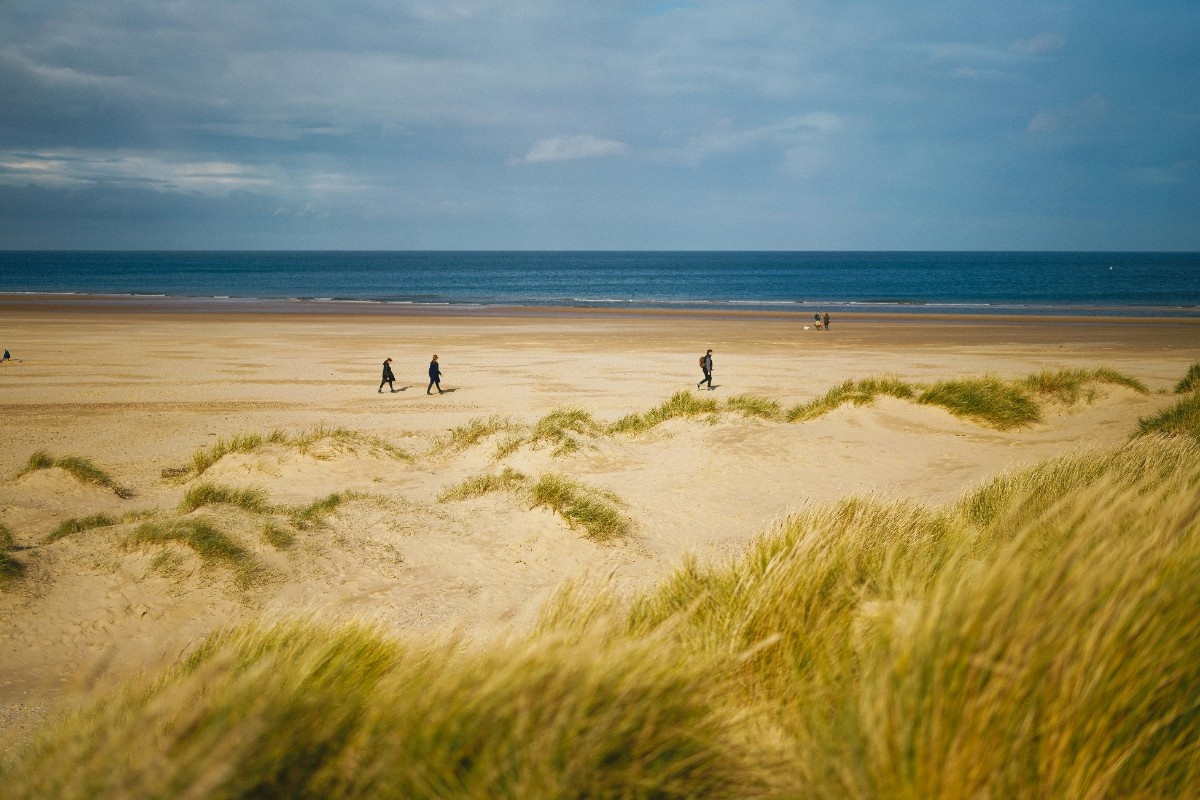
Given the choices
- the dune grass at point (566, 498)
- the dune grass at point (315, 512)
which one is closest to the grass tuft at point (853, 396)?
the dune grass at point (566, 498)

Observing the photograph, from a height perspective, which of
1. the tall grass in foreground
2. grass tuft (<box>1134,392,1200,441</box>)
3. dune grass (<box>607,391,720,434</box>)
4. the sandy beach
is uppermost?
the tall grass in foreground

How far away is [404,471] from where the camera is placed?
43.2 ft

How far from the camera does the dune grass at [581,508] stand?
9.63 metres

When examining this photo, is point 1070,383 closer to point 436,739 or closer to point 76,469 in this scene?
point 436,739

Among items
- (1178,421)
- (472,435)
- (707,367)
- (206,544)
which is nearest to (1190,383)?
(1178,421)

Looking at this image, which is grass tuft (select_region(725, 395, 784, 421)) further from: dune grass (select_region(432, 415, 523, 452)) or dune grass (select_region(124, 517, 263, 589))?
dune grass (select_region(124, 517, 263, 589))

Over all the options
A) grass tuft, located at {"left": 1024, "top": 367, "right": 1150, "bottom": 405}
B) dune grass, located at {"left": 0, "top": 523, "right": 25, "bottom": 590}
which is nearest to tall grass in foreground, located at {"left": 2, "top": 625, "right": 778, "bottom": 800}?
dune grass, located at {"left": 0, "top": 523, "right": 25, "bottom": 590}

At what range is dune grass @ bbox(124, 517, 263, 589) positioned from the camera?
316 inches

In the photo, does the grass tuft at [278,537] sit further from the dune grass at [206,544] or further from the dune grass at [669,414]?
the dune grass at [669,414]

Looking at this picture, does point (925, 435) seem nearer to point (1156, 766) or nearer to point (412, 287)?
point (1156, 766)

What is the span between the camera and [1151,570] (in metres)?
3.05

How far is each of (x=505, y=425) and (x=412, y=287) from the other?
3432 inches

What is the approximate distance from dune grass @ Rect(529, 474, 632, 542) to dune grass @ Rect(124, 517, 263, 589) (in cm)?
357

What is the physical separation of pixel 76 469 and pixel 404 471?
15.8ft
